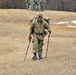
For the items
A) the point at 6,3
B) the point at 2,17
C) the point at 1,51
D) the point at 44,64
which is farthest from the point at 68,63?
the point at 6,3

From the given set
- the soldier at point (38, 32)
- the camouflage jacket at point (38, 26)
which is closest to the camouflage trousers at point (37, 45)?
the soldier at point (38, 32)

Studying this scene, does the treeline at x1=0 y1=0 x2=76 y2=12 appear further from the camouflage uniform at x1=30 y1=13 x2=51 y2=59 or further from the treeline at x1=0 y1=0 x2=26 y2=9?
the camouflage uniform at x1=30 y1=13 x2=51 y2=59

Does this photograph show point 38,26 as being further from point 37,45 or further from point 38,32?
point 37,45

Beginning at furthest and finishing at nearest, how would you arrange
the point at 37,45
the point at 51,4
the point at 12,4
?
the point at 51,4 < the point at 12,4 < the point at 37,45

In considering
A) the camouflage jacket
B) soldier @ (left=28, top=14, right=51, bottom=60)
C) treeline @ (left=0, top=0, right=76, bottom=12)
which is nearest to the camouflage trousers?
soldier @ (left=28, top=14, right=51, bottom=60)

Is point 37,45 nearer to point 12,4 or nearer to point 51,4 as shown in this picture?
point 12,4

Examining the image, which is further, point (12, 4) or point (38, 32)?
point (12, 4)

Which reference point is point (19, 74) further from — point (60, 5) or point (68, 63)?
point (60, 5)

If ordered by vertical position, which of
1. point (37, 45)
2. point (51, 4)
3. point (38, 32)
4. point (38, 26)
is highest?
point (38, 26)

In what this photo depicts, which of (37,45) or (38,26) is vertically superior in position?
(38,26)

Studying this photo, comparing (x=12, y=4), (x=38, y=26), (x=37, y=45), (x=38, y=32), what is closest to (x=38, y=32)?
(x=38, y=32)

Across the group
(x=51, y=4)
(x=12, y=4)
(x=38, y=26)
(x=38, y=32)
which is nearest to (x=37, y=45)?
(x=38, y=32)

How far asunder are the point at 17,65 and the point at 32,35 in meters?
2.05

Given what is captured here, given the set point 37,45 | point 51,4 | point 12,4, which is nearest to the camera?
point 37,45
